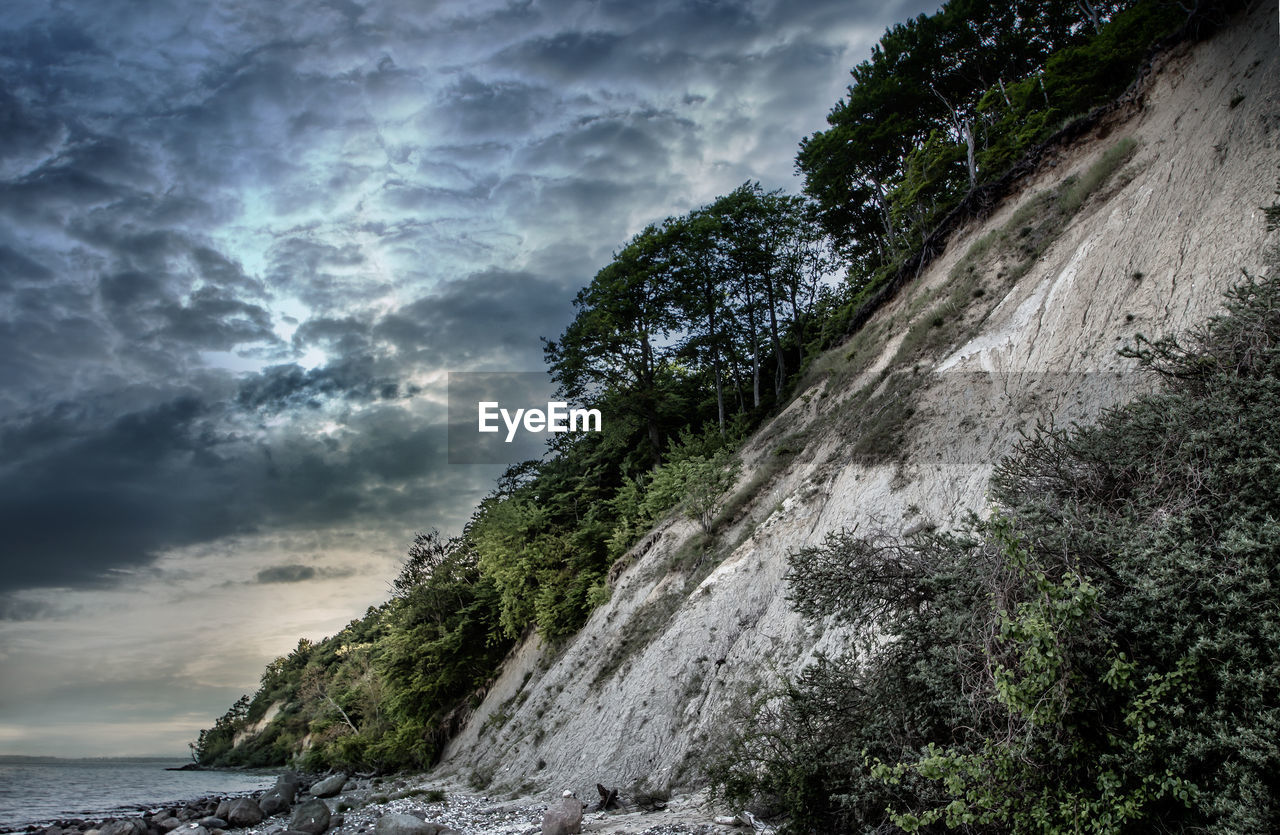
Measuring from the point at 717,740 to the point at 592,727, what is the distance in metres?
5.28

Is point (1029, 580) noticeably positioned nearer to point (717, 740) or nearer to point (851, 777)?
point (851, 777)

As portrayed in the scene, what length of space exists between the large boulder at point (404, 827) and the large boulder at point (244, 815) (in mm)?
9817

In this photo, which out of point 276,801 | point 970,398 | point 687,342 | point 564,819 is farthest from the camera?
point 687,342

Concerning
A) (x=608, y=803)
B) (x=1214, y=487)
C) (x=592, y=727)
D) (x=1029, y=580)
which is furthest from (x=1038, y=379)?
(x=592, y=727)

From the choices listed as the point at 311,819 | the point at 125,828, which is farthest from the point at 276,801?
the point at 311,819

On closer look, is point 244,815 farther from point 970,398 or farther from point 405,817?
point 970,398

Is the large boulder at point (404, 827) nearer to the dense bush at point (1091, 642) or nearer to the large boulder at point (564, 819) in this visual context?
the large boulder at point (564, 819)

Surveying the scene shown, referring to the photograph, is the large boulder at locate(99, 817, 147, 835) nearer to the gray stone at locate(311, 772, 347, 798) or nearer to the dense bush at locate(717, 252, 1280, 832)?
the gray stone at locate(311, 772, 347, 798)

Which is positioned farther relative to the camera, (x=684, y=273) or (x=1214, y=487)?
(x=684, y=273)

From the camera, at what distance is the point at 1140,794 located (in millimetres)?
5508

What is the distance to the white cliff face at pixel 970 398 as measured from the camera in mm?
12102

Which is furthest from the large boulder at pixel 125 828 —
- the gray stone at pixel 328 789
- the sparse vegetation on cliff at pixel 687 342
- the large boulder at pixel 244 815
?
the sparse vegetation on cliff at pixel 687 342

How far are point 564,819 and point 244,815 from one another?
45.6 ft

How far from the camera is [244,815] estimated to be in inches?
754
